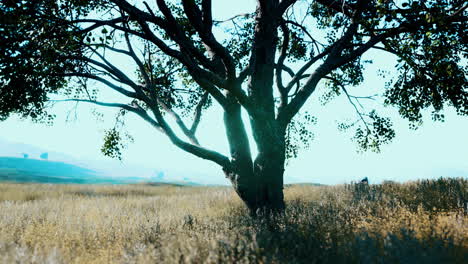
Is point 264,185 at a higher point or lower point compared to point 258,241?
higher

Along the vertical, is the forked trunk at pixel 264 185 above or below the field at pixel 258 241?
above

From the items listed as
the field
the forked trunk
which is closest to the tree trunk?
the forked trunk

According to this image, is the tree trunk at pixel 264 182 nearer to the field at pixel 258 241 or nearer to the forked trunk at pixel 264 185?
the forked trunk at pixel 264 185

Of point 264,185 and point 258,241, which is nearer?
point 258,241

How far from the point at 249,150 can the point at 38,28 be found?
593 centimetres

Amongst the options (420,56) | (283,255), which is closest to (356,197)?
(420,56)

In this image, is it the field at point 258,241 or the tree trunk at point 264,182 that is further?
the tree trunk at point 264,182

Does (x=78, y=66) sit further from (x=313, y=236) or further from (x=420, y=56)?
(x=420, y=56)

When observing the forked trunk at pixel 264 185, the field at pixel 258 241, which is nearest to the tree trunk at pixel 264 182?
the forked trunk at pixel 264 185

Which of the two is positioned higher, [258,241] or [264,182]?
[264,182]

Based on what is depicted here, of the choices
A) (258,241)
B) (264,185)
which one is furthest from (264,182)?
(258,241)

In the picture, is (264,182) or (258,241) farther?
(264,182)

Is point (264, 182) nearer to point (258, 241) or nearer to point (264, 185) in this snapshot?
point (264, 185)

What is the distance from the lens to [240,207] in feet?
34.4
